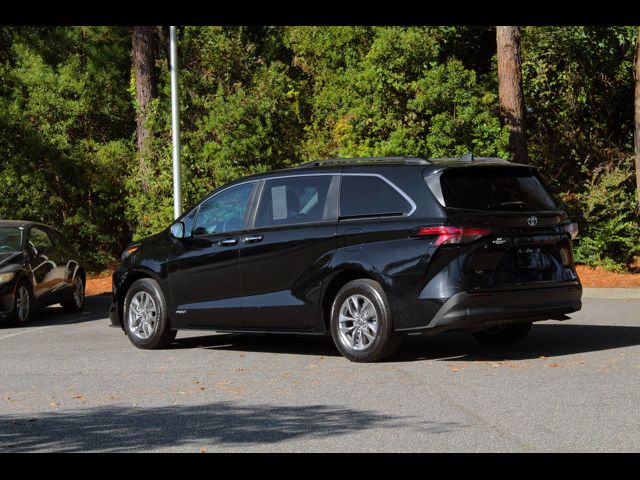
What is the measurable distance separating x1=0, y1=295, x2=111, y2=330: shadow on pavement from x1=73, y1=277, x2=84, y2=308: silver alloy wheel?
18 cm

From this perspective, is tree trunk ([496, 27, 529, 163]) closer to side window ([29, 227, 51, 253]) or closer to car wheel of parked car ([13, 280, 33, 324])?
side window ([29, 227, 51, 253])

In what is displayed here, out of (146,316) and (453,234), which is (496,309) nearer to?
(453,234)

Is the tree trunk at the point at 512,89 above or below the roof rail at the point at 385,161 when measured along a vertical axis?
above

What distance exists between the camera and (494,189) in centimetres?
1091

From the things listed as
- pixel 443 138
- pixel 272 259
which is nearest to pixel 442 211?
pixel 272 259

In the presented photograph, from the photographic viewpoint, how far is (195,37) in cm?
2767

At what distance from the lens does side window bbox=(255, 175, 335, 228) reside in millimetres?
11398

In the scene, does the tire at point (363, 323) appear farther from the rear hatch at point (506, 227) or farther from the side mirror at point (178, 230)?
the side mirror at point (178, 230)

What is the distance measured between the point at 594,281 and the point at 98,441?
15276 mm

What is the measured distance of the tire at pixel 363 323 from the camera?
10.6m

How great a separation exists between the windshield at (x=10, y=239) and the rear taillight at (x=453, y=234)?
27.1ft

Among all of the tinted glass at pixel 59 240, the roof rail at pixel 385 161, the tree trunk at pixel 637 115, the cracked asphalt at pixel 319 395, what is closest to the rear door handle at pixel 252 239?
the roof rail at pixel 385 161

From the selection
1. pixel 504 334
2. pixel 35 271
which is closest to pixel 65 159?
pixel 35 271
